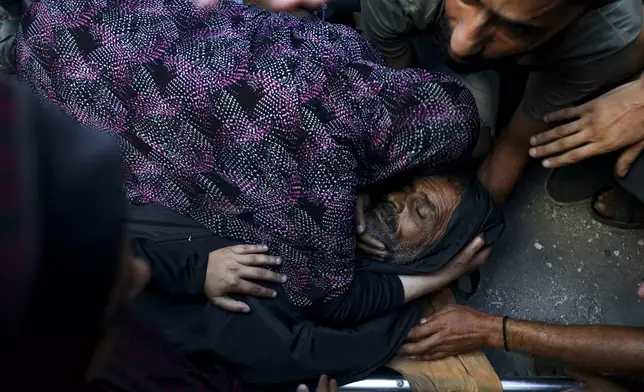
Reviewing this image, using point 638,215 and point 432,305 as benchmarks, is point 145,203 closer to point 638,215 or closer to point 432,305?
point 432,305

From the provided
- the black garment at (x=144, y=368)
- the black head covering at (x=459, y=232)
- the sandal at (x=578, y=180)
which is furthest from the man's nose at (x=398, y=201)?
the sandal at (x=578, y=180)

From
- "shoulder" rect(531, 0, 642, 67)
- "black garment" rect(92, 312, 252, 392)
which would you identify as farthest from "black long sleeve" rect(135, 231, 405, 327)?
"shoulder" rect(531, 0, 642, 67)

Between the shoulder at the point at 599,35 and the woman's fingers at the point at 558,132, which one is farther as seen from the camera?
the woman's fingers at the point at 558,132

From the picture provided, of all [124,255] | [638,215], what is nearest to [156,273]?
[124,255]

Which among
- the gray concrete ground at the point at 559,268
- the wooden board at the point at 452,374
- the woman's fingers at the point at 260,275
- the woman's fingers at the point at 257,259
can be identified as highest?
the woman's fingers at the point at 257,259

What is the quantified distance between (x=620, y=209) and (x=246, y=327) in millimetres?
1578

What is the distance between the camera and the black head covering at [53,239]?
484 mm

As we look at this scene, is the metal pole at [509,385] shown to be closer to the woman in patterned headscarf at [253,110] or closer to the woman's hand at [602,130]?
the woman in patterned headscarf at [253,110]

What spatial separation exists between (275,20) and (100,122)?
0.56 m

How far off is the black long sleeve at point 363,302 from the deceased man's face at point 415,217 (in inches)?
3.9

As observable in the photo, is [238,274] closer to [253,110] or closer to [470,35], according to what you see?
[253,110]

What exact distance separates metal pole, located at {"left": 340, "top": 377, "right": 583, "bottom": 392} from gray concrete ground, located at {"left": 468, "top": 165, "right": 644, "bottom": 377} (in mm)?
594

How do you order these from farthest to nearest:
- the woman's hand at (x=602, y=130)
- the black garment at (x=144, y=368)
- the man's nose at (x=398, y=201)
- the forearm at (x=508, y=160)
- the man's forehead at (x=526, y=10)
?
1. the forearm at (x=508, y=160)
2. the man's nose at (x=398, y=201)
3. the woman's hand at (x=602, y=130)
4. the man's forehead at (x=526, y=10)
5. the black garment at (x=144, y=368)

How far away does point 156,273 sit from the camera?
4.93 ft
